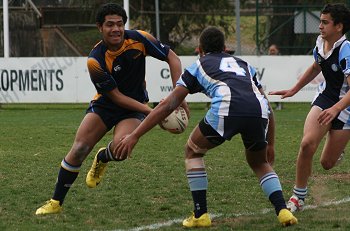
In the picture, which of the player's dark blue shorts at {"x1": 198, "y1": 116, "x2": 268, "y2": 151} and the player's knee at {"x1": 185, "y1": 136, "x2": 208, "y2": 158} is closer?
the player's dark blue shorts at {"x1": 198, "y1": 116, "x2": 268, "y2": 151}

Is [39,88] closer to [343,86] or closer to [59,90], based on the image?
[59,90]

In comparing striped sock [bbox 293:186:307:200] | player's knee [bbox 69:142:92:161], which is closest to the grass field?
striped sock [bbox 293:186:307:200]

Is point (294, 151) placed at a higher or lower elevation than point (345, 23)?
lower

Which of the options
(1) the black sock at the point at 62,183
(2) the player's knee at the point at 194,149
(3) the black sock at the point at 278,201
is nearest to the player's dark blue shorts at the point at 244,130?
(2) the player's knee at the point at 194,149

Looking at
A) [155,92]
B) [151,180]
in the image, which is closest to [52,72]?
[155,92]

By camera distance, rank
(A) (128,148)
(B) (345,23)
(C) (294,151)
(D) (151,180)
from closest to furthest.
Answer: (A) (128,148) → (B) (345,23) → (D) (151,180) → (C) (294,151)

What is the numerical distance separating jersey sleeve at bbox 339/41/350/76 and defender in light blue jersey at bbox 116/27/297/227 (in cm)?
93

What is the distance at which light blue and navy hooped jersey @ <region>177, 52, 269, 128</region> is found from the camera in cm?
674

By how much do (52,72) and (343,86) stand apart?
14153mm

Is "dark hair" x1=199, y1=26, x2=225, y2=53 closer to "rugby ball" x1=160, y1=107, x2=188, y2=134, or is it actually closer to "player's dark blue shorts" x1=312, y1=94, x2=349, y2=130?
"rugby ball" x1=160, y1=107, x2=188, y2=134

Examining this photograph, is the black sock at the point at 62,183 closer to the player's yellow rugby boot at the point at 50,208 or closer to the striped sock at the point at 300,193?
the player's yellow rugby boot at the point at 50,208

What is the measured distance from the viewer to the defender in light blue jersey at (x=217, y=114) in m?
6.73

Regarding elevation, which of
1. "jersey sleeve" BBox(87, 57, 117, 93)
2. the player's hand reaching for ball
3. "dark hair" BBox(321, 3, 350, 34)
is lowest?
the player's hand reaching for ball

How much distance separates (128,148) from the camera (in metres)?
6.68
